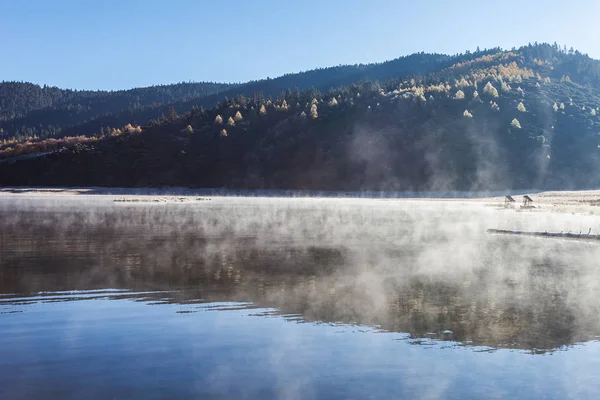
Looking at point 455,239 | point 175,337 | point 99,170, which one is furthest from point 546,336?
point 99,170

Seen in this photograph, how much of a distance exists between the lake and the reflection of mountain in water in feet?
0.29

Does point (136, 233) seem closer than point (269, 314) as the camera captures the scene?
No

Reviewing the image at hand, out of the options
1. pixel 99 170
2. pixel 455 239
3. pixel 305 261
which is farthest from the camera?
pixel 99 170

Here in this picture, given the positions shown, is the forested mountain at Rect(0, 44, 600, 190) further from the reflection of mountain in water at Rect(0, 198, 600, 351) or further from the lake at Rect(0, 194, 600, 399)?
the lake at Rect(0, 194, 600, 399)

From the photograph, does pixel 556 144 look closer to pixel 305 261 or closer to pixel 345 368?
pixel 305 261

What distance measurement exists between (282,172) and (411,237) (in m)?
132

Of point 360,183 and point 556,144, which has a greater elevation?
point 556,144

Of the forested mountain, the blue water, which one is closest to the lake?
the blue water

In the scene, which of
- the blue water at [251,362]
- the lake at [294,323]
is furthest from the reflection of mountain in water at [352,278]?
the blue water at [251,362]

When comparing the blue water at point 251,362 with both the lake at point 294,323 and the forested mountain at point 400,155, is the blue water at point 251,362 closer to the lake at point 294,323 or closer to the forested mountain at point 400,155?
the lake at point 294,323

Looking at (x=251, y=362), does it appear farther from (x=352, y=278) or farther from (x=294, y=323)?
(x=352, y=278)

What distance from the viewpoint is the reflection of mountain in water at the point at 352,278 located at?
17734 millimetres

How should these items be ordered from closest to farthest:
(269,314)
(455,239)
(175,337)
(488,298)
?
(175,337), (269,314), (488,298), (455,239)

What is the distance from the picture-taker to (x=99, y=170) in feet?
625
